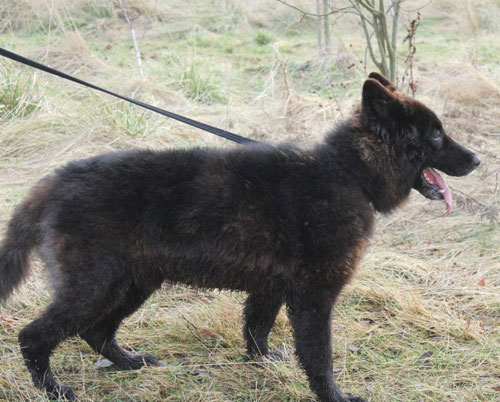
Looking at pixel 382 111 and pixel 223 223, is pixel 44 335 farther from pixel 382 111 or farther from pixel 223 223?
pixel 382 111

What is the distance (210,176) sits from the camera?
3350mm

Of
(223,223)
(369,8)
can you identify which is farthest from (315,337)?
(369,8)

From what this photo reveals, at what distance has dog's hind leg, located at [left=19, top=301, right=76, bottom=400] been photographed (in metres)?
3.24

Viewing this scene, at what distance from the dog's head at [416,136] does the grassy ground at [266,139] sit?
112 cm

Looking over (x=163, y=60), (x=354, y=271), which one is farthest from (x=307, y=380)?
(x=163, y=60)

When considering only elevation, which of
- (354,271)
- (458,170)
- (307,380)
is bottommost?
(307,380)

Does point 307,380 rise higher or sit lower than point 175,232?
lower

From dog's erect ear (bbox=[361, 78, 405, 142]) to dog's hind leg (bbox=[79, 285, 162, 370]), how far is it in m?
1.71

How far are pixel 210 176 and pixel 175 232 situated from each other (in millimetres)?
362

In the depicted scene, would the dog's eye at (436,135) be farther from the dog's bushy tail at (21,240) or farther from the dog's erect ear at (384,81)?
the dog's bushy tail at (21,240)

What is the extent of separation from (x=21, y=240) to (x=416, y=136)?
91.5 inches

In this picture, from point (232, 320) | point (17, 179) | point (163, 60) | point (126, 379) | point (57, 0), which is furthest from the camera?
point (57, 0)

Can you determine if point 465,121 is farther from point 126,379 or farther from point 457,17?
point 457,17

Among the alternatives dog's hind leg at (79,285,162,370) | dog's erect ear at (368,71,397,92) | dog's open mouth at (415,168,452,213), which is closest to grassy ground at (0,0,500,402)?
dog's hind leg at (79,285,162,370)
